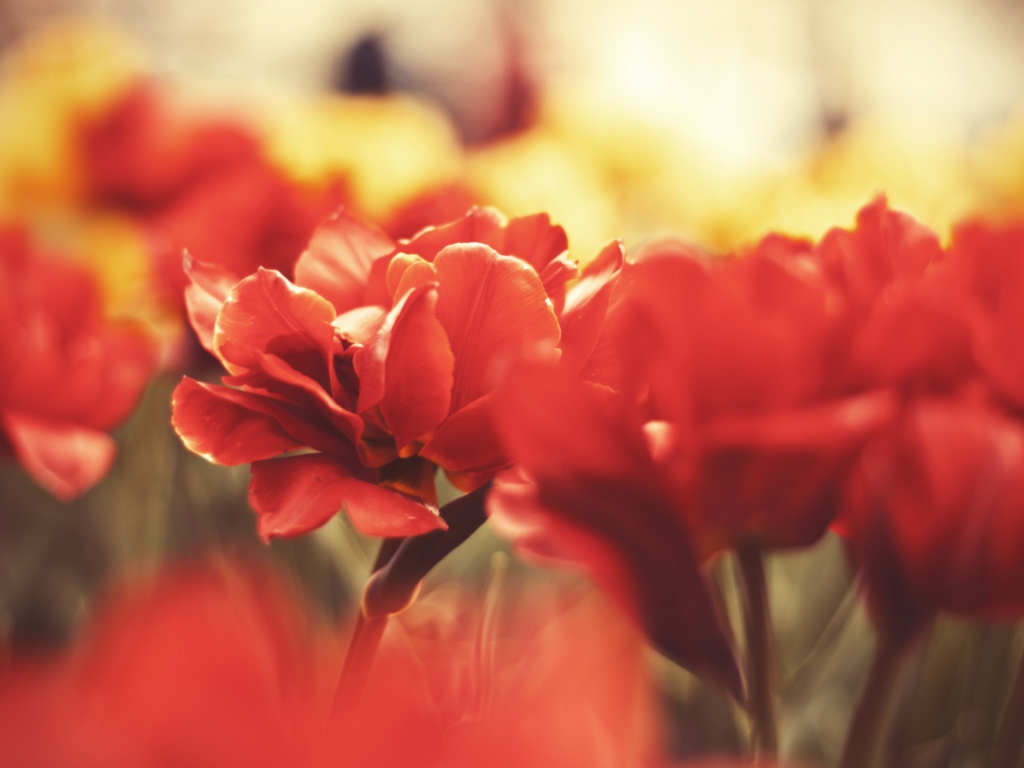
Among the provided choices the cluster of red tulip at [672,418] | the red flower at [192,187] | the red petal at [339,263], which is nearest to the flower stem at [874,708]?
the cluster of red tulip at [672,418]

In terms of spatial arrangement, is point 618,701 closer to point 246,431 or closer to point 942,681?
point 246,431

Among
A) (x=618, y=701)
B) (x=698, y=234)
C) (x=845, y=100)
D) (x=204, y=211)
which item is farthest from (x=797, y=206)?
(x=845, y=100)

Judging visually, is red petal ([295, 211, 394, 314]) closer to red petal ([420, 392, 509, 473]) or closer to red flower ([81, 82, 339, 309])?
red petal ([420, 392, 509, 473])

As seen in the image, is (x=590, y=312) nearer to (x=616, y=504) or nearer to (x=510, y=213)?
(x=616, y=504)

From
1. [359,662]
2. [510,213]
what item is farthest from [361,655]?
[510,213]

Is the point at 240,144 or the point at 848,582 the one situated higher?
the point at 240,144

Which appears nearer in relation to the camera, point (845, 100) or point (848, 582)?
point (848, 582)

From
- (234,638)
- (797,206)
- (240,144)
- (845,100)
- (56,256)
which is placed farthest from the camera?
(845,100)
